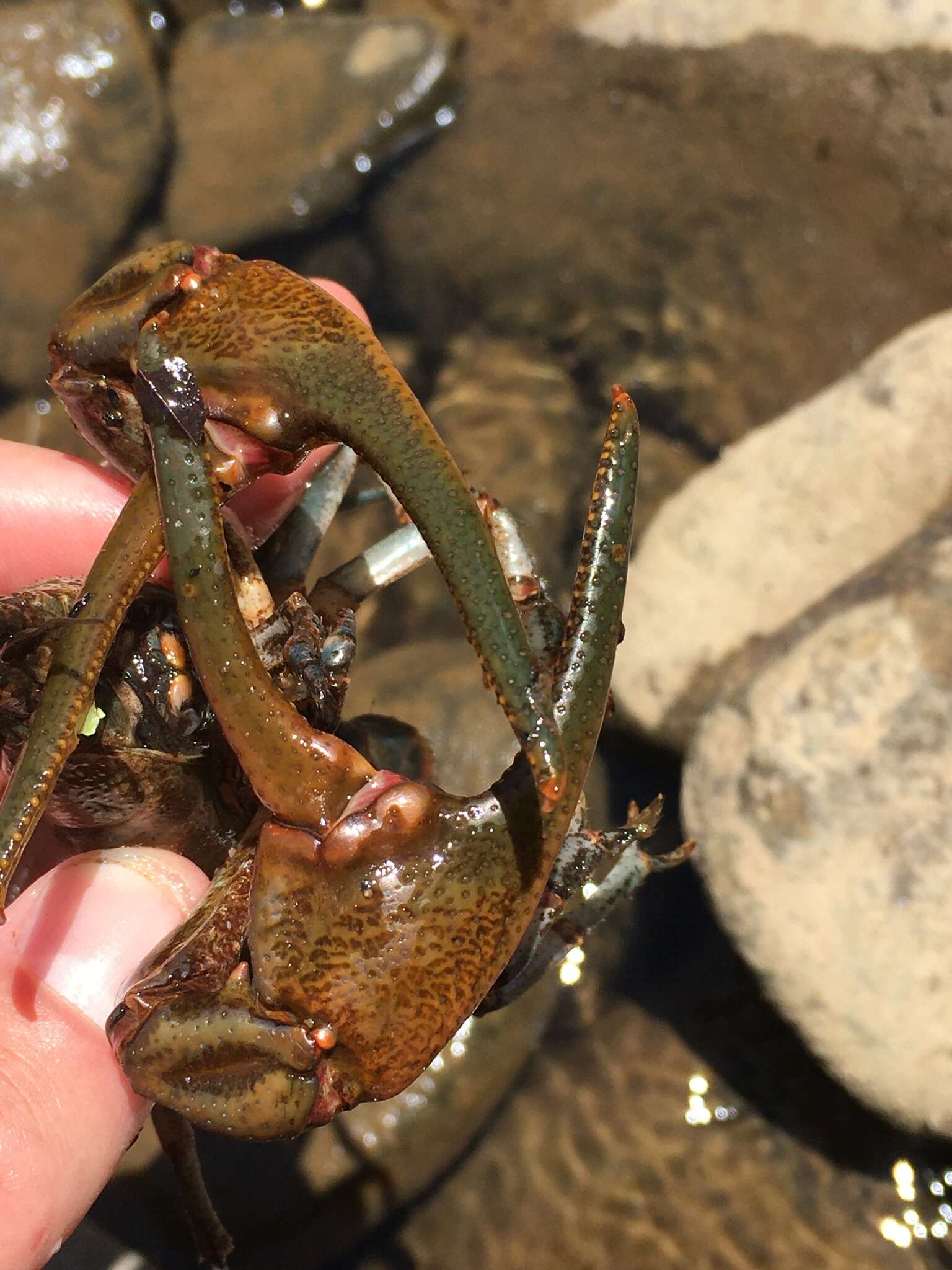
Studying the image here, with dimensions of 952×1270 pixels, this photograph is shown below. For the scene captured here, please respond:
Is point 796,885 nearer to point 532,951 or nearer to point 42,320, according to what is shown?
point 532,951

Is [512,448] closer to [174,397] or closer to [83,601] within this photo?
[174,397]

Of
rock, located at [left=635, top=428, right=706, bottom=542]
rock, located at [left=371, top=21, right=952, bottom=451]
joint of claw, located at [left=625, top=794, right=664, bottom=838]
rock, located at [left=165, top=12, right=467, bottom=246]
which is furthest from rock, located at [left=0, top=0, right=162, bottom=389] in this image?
joint of claw, located at [left=625, top=794, right=664, bottom=838]

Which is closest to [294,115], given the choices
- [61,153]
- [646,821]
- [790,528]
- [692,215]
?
[61,153]

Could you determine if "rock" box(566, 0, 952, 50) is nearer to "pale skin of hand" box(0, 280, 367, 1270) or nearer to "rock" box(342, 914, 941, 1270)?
"rock" box(342, 914, 941, 1270)

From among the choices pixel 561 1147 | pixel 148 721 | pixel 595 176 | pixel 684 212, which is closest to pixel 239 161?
pixel 595 176

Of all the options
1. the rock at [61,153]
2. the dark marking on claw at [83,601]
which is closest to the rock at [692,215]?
the rock at [61,153]

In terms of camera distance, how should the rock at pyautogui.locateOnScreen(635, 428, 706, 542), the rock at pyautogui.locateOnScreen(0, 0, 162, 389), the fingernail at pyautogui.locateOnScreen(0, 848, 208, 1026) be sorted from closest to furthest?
the fingernail at pyautogui.locateOnScreen(0, 848, 208, 1026)
the rock at pyautogui.locateOnScreen(635, 428, 706, 542)
the rock at pyautogui.locateOnScreen(0, 0, 162, 389)
